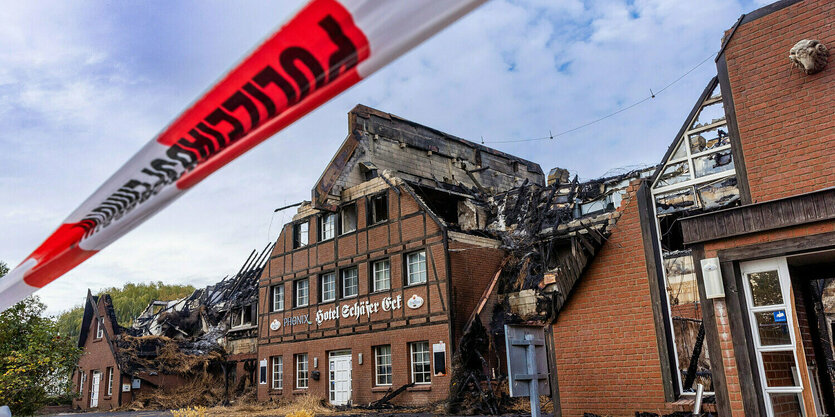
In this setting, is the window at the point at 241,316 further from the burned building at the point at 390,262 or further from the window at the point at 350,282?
the window at the point at 350,282

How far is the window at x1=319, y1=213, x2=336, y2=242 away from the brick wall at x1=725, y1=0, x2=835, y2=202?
17.0 m

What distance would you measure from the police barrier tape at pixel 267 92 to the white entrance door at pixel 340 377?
18.9 meters

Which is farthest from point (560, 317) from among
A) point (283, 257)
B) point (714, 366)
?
point (283, 257)

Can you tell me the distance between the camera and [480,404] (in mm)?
16234

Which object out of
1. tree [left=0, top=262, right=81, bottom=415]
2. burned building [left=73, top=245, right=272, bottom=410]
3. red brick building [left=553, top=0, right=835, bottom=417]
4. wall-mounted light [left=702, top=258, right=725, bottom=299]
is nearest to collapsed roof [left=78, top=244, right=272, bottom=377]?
burned building [left=73, top=245, right=272, bottom=410]

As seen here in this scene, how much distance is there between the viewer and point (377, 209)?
873 inches

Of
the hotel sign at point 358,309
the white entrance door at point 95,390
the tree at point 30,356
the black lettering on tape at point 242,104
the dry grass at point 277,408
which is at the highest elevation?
the hotel sign at point 358,309

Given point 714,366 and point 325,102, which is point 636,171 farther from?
point 325,102

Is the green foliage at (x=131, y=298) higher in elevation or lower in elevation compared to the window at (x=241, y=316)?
higher

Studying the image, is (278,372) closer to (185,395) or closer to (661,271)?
(185,395)

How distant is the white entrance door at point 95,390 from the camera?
29.8 meters

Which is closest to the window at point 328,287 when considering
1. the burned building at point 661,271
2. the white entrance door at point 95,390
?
the burned building at point 661,271

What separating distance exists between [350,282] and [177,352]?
12013mm

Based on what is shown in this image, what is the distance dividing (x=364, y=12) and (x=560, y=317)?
9.46 meters
